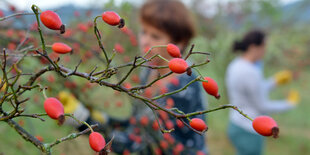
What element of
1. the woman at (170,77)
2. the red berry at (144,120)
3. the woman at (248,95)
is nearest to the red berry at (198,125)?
A: the red berry at (144,120)

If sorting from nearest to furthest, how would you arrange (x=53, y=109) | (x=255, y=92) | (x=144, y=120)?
(x=53, y=109), (x=144, y=120), (x=255, y=92)

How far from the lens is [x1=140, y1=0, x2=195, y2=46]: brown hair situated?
1940 mm

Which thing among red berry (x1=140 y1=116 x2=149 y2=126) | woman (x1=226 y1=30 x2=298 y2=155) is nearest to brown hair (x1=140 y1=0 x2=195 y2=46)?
red berry (x1=140 y1=116 x2=149 y2=126)

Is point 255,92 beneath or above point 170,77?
above

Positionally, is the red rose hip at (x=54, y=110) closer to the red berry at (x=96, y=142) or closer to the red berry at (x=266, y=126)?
the red berry at (x=96, y=142)

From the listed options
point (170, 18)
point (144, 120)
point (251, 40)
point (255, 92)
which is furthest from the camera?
point (251, 40)

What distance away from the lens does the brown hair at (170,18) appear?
6.37ft

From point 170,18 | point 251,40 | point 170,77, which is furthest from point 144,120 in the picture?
point 251,40

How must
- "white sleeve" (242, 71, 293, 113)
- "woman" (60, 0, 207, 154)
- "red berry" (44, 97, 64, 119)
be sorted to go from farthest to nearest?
"white sleeve" (242, 71, 293, 113) < "woman" (60, 0, 207, 154) < "red berry" (44, 97, 64, 119)

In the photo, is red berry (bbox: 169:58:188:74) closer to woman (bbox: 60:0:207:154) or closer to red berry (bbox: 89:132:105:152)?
red berry (bbox: 89:132:105:152)

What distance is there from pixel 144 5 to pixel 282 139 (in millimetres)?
3116

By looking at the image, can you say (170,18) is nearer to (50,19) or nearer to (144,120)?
Result: (144,120)

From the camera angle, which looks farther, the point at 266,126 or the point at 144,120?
the point at 144,120

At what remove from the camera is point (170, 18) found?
1964 millimetres
